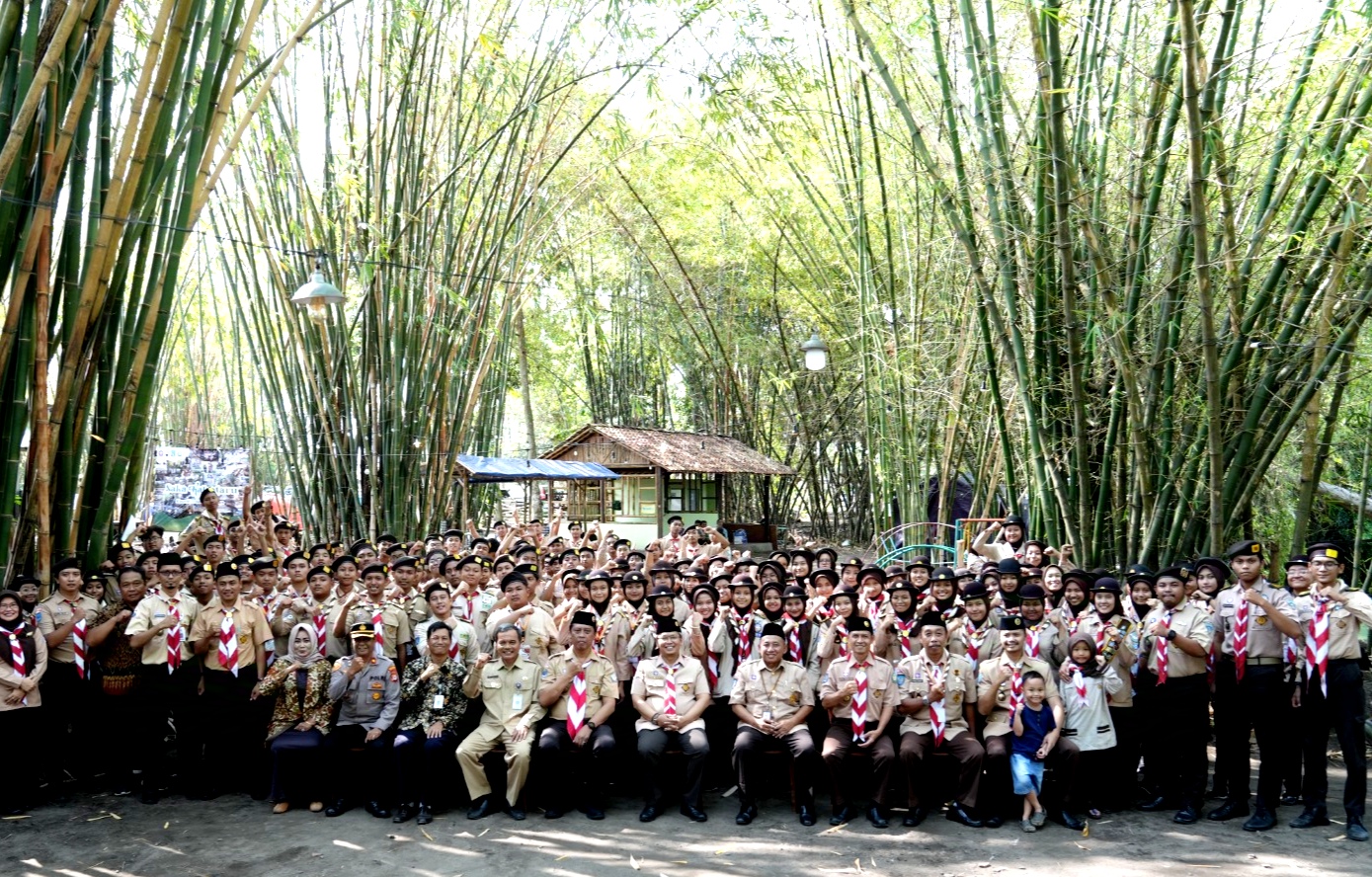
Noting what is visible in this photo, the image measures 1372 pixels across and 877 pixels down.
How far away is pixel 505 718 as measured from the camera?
15.0 ft

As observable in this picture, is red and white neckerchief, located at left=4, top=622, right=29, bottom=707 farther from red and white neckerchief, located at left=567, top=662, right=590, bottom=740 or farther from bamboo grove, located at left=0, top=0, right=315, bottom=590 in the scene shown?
red and white neckerchief, located at left=567, top=662, right=590, bottom=740

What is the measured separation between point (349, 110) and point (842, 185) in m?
3.59

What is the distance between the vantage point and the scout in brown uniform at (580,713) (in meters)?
4.42

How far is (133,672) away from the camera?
467 centimetres

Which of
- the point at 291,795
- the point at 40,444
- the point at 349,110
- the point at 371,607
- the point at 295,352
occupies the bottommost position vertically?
the point at 291,795

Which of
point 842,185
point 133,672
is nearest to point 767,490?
point 842,185

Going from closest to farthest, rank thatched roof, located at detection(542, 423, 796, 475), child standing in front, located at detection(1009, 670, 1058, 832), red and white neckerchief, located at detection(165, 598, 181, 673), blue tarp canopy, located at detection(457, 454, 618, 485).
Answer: child standing in front, located at detection(1009, 670, 1058, 832) < red and white neckerchief, located at detection(165, 598, 181, 673) < blue tarp canopy, located at detection(457, 454, 618, 485) < thatched roof, located at detection(542, 423, 796, 475)

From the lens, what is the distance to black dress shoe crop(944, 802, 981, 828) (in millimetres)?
4207

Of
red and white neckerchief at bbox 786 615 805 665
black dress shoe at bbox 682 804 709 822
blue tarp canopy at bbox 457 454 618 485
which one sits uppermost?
blue tarp canopy at bbox 457 454 618 485

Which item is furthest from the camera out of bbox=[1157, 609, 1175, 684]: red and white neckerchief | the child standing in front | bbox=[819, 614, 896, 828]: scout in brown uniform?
bbox=[1157, 609, 1175, 684]: red and white neckerchief

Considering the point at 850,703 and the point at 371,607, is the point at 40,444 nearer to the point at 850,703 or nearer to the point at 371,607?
the point at 371,607

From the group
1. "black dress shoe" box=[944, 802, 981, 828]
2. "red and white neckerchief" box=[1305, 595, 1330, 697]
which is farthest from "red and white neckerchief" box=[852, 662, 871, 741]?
"red and white neckerchief" box=[1305, 595, 1330, 697]

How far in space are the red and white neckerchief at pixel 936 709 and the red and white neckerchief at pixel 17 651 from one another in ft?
11.9

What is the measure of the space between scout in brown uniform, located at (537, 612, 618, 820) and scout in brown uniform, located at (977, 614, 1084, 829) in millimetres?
1542
